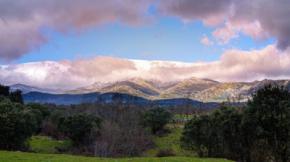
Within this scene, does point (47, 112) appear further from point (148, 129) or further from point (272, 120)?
point (272, 120)

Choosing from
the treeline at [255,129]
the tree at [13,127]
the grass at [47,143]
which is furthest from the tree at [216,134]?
the grass at [47,143]

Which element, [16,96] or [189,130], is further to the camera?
[16,96]

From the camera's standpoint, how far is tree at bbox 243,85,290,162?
2276 inches

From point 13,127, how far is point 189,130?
40338 mm

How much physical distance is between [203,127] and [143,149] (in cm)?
4832

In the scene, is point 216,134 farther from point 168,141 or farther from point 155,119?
point 155,119

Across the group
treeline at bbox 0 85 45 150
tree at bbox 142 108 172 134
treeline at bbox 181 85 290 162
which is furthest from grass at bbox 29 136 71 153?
treeline at bbox 181 85 290 162

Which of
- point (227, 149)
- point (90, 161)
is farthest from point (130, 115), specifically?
point (90, 161)

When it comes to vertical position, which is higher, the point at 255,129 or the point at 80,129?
the point at 255,129

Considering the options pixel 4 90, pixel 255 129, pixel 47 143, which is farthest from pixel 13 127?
pixel 4 90

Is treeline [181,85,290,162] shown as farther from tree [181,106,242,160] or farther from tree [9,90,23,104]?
tree [9,90,23,104]

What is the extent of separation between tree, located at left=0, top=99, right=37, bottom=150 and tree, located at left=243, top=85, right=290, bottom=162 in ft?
175

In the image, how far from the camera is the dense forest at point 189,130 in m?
59.2

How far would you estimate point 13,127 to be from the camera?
88.5 metres
